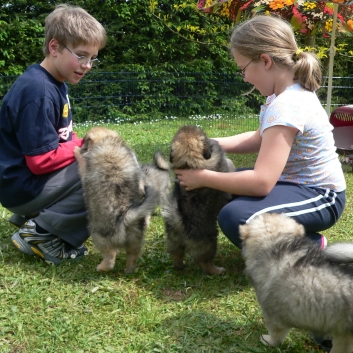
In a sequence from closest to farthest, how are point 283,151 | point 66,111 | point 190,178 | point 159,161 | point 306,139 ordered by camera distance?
point 283,151 → point 306,139 → point 190,178 → point 66,111 → point 159,161

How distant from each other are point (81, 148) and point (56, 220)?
57 centimetres

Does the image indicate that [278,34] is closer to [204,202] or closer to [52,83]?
[204,202]

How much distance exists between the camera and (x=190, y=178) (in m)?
3.20

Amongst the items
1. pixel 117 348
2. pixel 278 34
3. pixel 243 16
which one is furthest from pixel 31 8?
pixel 117 348

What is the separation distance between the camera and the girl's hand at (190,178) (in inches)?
125

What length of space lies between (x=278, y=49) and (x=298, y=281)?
5.01 feet

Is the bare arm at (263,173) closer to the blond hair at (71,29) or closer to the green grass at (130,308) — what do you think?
the green grass at (130,308)

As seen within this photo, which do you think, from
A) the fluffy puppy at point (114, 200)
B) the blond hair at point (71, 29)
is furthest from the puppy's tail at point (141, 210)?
the blond hair at point (71, 29)

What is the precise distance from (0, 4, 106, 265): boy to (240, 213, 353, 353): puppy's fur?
1.57m

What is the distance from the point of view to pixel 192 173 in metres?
3.19

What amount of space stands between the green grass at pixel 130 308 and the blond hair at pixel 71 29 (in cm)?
164

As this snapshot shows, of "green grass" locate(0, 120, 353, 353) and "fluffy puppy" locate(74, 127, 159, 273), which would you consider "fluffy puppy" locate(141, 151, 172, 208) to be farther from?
"fluffy puppy" locate(74, 127, 159, 273)

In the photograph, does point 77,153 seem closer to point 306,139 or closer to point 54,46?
point 54,46

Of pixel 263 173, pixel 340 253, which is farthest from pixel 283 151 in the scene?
pixel 340 253
